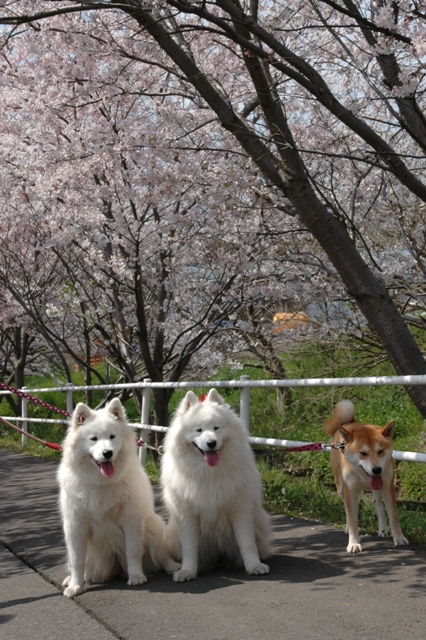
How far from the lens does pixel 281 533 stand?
258 inches

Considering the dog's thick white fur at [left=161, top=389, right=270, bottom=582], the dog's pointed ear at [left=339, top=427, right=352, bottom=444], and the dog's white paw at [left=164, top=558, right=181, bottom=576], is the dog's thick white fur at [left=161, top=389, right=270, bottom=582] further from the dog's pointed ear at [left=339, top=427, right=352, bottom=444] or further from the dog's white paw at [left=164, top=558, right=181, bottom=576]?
the dog's pointed ear at [left=339, top=427, right=352, bottom=444]

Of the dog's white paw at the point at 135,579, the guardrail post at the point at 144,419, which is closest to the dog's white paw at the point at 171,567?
the dog's white paw at the point at 135,579

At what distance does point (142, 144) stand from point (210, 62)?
6.06 feet

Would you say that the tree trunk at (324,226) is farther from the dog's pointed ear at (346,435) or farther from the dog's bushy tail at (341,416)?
the dog's pointed ear at (346,435)

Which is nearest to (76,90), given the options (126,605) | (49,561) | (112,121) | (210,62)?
(112,121)

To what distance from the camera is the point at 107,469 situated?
5.30 m

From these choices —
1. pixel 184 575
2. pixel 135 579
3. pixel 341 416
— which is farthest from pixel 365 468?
pixel 135 579

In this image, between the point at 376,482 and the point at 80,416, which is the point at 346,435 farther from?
the point at 80,416

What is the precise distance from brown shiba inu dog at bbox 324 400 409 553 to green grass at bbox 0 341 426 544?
0.72m

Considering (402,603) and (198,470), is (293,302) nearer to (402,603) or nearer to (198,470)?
(198,470)

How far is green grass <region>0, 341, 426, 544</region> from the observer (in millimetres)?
7652

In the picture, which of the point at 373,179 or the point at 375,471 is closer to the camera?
the point at 375,471

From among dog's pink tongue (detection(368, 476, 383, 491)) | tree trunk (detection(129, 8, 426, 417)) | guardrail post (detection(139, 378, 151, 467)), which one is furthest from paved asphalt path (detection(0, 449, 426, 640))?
guardrail post (detection(139, 378, 151, 467))

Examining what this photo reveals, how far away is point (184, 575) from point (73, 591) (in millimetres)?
736
